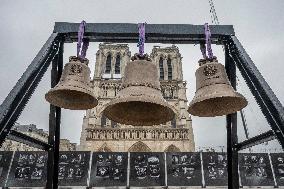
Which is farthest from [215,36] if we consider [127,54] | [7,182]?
[127,54]

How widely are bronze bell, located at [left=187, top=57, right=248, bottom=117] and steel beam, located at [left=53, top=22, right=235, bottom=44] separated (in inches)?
15.0

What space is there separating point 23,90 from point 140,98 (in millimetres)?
1003

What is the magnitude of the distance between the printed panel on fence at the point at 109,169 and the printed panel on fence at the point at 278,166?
18.4 feet

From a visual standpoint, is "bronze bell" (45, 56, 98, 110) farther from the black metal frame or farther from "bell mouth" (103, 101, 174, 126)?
"bell mouth" (103, 101, 174, 126)

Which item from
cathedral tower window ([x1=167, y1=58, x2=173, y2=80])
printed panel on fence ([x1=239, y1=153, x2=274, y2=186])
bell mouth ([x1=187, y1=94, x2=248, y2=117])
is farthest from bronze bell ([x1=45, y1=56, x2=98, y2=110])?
cathedral tower window ([x1=167, y1=58, x2=173, y2=80])

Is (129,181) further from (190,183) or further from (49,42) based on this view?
(49,42)

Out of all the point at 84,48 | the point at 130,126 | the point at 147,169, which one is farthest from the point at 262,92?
the point at 130,126

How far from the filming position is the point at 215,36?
11.1 feet

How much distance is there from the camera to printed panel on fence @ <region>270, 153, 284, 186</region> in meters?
10.9

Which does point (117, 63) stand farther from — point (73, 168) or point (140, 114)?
point (140, 114)

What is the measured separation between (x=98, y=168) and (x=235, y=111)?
8.79 m

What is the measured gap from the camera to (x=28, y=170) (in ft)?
35.7

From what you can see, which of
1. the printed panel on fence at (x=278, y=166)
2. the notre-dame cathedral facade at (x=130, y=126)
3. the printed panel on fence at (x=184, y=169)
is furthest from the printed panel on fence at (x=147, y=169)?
the notre-dame cathedral facade at (x=130, y=126)

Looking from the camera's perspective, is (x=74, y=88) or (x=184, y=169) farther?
(x=184, y=169)
